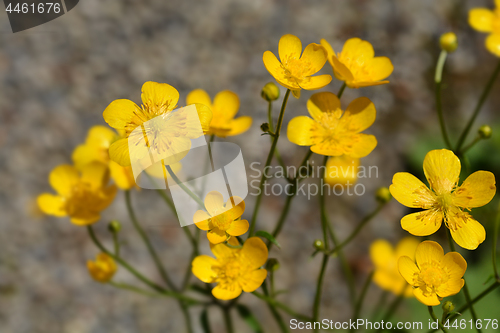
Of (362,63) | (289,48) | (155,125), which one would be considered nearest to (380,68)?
(362,63)

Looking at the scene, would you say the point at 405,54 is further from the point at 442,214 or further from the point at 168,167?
the point at 168,167

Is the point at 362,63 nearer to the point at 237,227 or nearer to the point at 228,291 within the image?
the point at 237,227

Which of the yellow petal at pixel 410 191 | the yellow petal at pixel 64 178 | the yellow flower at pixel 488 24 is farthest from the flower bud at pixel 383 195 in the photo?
the yellow petal at pixel 64 178

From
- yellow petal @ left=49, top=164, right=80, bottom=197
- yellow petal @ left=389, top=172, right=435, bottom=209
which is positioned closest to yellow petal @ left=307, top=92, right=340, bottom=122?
yellow petal @ left=389, top=172, right=435, bottom=209

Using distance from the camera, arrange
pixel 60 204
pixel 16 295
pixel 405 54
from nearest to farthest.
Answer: pixel 60 204
pixel 16 295
pixel 405 54

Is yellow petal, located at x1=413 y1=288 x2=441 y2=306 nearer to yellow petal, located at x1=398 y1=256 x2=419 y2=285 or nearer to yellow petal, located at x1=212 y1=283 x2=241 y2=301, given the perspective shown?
yellow petal, located at x1=398 y1=256 x2=419 y2=285

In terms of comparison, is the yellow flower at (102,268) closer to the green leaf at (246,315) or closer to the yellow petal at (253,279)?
the green leaf at (246,315)

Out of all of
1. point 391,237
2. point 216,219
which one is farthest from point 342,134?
point 391,237
